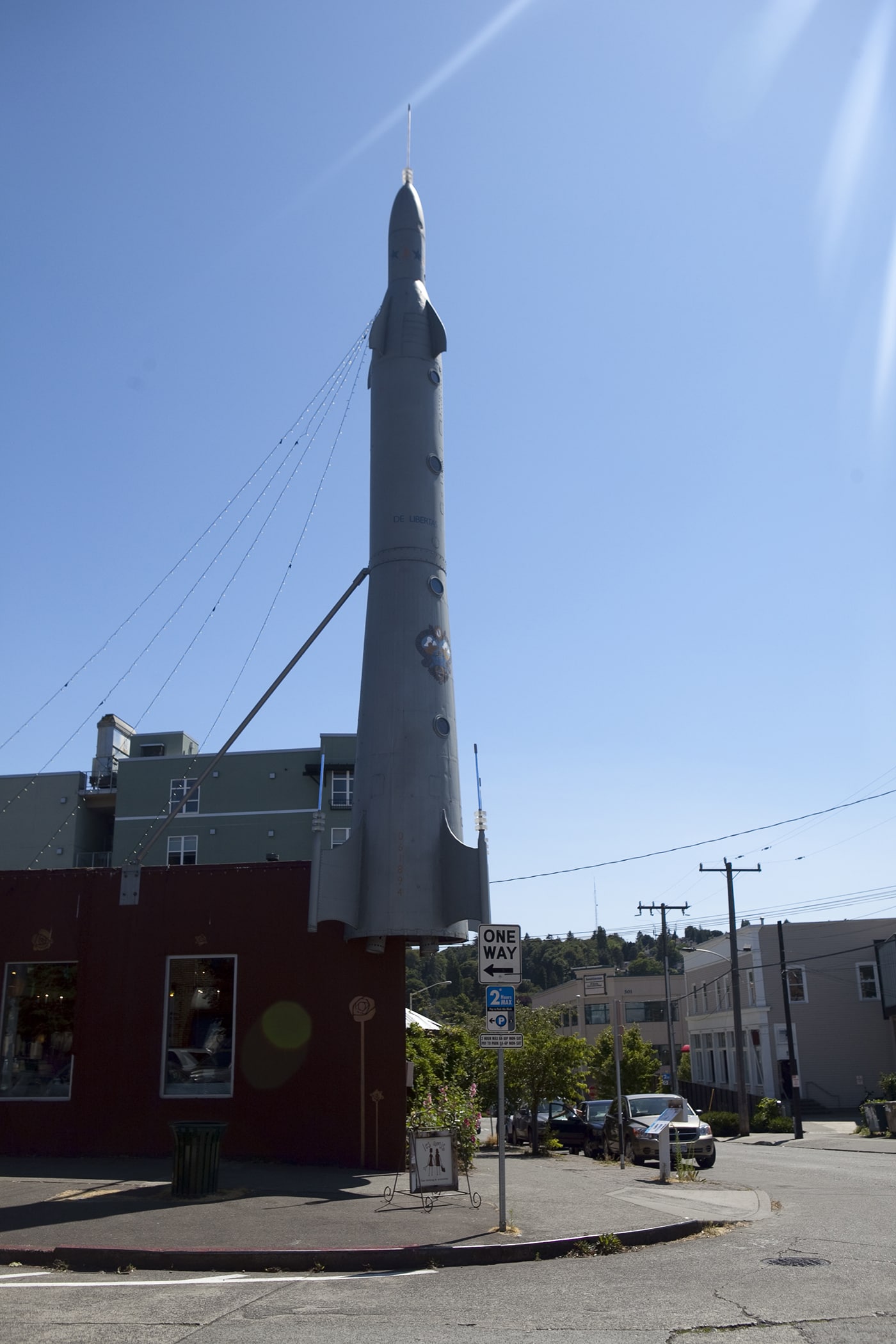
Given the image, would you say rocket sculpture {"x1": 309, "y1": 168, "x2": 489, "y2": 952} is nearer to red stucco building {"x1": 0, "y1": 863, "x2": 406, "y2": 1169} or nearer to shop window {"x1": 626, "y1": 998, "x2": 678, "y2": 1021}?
red stucco building {"x1": 0, "y1": 863, "x2": 406, "y2": 1169}

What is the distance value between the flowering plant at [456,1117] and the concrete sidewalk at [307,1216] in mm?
532

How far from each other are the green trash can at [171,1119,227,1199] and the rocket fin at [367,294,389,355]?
15531 mm

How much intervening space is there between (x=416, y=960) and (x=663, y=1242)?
543 ft

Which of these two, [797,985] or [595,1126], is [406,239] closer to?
[595,1126]

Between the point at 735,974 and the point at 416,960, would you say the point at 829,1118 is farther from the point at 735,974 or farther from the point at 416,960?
the point at 416,960

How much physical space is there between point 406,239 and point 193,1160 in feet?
63.5

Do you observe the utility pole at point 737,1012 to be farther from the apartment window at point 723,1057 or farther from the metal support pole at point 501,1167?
the metal support pole at point 501,1167

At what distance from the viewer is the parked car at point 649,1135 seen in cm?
2150

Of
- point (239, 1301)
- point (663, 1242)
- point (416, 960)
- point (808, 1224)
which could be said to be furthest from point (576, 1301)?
point (416, 960)

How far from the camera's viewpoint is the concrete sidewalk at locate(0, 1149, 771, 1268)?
9.96 meters

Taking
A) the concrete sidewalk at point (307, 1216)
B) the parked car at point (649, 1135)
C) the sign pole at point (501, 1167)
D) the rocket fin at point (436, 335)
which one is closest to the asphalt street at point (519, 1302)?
the concrete sidewalk at point (307, 1216)

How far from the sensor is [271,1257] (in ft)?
32.2

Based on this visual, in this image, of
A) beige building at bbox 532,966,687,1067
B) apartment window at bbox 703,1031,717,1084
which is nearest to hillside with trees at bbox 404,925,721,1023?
beige building at bbox 532,966,687,1067

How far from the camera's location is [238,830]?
55438 mm
